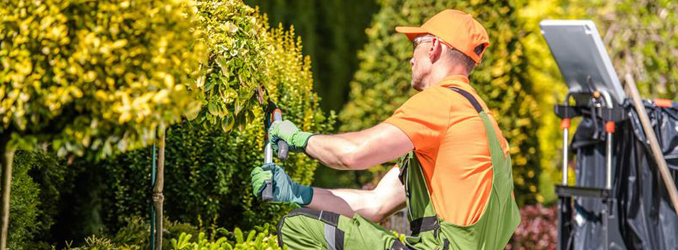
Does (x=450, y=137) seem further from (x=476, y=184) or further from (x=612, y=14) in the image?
(x=612, y=14)

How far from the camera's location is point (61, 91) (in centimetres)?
226

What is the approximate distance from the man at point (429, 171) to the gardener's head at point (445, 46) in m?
0.01

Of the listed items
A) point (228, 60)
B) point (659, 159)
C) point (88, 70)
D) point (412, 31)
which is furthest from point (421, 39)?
point (659, 159)

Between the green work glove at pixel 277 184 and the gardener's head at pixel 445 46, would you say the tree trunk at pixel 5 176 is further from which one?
the gardener's head at pixel 445 46

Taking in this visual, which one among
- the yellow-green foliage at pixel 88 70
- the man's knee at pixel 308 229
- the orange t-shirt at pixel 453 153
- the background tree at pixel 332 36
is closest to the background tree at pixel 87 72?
the yellow-green foliage at pixel 88 70

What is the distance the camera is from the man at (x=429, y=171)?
9.18ft

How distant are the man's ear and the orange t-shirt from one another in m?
0.23

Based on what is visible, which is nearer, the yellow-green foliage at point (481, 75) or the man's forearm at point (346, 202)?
the man's forearm at point (346, 202)

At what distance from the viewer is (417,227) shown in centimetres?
297

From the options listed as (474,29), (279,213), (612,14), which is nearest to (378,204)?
(474,29)

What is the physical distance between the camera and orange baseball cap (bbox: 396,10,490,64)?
310cm

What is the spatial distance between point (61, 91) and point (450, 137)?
1302mm

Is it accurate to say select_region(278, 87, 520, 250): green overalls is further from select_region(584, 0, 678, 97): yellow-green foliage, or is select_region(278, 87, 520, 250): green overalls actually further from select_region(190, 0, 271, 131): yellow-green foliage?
select_region(584, 0, 678, 97): yellow-green foliage

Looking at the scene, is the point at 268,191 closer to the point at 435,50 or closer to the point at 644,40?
the point at 435,50
